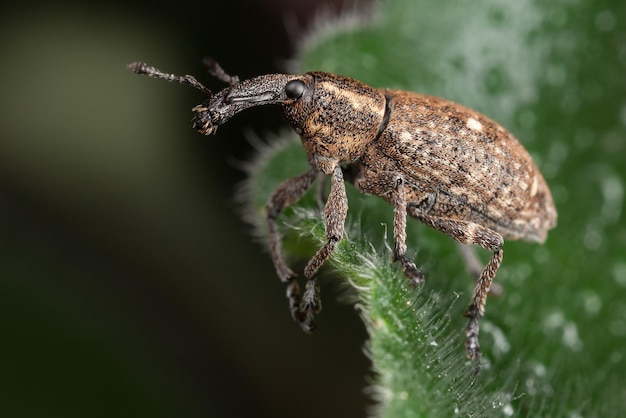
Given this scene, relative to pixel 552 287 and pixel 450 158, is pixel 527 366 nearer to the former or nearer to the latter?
pixel 552 287

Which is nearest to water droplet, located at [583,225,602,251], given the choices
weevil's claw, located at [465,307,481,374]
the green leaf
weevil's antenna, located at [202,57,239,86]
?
the green leaf

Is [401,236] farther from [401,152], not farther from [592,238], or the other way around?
[592,238]

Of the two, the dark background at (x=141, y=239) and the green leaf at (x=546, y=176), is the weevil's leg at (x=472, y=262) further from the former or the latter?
the dark background at (x=141, y=239)

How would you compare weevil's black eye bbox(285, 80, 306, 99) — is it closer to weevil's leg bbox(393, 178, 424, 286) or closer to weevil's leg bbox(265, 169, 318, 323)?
weevil's leg bbox(265, 169, 318, 323)

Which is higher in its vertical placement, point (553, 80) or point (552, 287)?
point (553, 80)

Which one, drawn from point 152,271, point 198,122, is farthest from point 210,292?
point 198,122

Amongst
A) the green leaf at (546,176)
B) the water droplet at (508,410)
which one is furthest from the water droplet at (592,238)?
the water droplet at (508,410)
